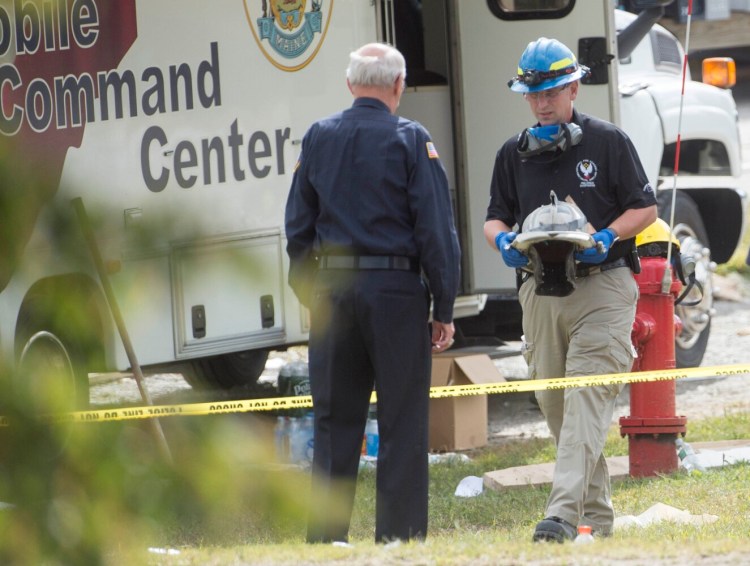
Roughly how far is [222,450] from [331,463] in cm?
316

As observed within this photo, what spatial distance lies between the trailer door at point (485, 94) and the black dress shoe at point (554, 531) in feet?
11.2

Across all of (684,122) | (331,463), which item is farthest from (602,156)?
(684,122)

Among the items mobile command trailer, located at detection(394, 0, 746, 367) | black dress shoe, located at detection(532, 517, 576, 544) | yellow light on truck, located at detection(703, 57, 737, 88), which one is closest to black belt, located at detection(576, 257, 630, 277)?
black dress shoe, located at detection(532, 517, 576, 544)

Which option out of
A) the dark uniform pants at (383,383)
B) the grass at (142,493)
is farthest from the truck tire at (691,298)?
the grass at (142,493)

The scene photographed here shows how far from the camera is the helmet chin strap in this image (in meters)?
4.55

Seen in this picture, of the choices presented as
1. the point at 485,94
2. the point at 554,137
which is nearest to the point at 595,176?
the point at 554,137

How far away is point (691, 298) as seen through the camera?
28.5 feet

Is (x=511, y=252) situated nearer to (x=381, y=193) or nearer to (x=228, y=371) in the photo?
(x=381, y=193)

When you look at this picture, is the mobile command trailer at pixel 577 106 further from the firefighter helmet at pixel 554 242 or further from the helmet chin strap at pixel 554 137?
the firefighter helmet at pixel 554 242

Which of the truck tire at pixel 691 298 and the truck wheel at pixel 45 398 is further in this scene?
the truck tire at pixel 691 298

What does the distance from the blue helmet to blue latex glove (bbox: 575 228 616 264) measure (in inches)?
21.1

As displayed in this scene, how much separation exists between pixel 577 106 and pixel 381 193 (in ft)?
11.6

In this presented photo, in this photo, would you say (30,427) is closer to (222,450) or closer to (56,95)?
(222,450)

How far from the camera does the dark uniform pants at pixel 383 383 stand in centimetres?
427
